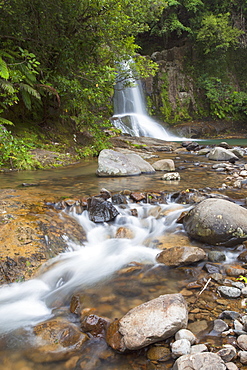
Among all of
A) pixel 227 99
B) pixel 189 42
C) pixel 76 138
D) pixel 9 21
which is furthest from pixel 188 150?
pixel 189 42

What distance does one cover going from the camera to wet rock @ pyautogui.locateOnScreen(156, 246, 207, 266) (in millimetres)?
3055

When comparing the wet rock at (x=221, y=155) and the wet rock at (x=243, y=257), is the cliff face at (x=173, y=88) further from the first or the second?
the wet rock at (x=243, y=257)

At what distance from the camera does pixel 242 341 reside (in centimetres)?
181

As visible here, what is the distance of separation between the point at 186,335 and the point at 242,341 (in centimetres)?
38

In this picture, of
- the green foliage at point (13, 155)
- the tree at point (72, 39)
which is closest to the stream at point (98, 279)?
the green foliage at point (13, 155)

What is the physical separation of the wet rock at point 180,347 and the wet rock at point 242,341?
1.16 ft

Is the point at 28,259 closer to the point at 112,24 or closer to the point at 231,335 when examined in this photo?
the point at 231,335

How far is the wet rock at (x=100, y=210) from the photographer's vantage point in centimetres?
422

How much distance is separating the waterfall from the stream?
1228 cm

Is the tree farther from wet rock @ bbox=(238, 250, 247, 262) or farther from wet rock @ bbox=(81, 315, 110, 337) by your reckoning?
wet rock @ bbox=(81, 315, 110, 337)

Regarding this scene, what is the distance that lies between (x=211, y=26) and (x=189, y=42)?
3741mm

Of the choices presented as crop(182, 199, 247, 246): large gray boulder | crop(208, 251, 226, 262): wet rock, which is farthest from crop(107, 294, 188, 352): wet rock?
crop(182, 199, 247, 246): large gray boulder

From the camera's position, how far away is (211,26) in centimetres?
2070

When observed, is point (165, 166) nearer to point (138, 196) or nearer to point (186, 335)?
point (138, 196)
